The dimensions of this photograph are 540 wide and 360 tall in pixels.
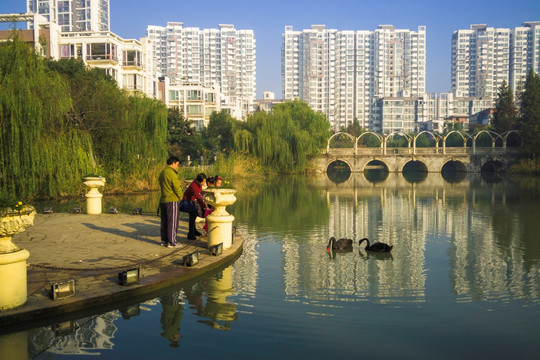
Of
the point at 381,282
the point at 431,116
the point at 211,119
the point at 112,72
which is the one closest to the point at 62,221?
the point at 381,282

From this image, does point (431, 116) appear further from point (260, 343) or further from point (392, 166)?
point (260, 343)

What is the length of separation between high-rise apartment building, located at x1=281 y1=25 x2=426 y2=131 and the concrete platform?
11798cm

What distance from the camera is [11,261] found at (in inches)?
211

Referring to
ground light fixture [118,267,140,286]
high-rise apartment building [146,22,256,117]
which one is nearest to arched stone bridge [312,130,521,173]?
ground light fixture [118,267,140,286]

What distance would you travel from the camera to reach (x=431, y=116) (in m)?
119

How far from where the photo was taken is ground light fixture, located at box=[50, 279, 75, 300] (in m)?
5.95

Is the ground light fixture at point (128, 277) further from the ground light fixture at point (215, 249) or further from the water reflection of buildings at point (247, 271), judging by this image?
the ground light fixture at point (215, 249)

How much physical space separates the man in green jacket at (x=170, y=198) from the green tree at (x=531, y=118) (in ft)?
159

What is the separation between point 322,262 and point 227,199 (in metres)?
2.18

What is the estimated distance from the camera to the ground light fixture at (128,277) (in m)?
6.64

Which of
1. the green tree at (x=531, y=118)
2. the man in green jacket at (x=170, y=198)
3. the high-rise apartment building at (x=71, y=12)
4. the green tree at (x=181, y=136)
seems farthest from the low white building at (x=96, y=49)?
the high-rise apartment building at (x=71, y=12)

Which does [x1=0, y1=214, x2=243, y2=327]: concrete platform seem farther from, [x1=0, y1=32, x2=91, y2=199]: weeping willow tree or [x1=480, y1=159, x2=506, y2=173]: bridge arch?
[x1=480, y1=159, x2=506, y2=173]: bridge arch

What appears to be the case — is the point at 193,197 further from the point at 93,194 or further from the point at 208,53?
the point at 208,53

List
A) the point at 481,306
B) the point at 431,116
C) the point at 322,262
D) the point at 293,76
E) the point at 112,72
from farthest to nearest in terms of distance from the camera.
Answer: the point at 293,76, the point at 431,116, the point at 112,72, the point at 322,262, the point at 481,306
